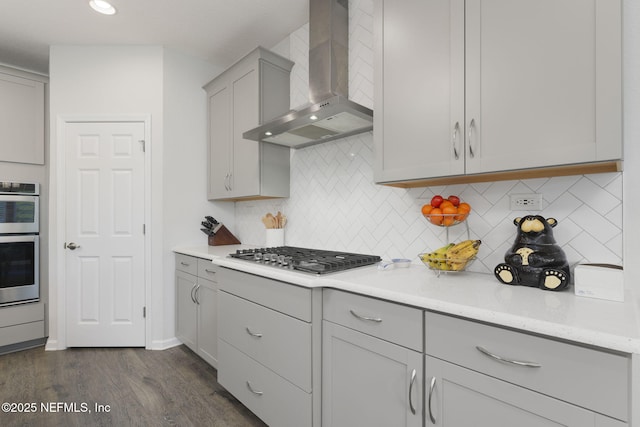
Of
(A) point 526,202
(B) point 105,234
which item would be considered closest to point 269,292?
(A) point 526,202

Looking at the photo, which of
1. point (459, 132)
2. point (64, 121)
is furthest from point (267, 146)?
point (64, 121)

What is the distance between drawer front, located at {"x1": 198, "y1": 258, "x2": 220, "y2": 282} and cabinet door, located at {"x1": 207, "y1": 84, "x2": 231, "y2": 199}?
71cm

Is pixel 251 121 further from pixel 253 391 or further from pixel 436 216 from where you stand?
pixel 253 391

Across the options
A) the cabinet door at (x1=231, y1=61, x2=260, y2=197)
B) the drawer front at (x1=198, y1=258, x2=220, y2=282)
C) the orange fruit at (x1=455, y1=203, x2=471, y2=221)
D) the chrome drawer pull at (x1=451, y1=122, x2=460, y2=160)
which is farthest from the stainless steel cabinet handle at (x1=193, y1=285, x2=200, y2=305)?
the chrome drawer pull at (x1=451, y1=122, x2=460, y2=160)

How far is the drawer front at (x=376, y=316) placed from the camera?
3.84ft

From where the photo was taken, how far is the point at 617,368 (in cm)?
78

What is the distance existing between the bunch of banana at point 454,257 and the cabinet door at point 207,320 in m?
1.63

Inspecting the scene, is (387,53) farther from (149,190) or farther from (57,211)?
(57,211)

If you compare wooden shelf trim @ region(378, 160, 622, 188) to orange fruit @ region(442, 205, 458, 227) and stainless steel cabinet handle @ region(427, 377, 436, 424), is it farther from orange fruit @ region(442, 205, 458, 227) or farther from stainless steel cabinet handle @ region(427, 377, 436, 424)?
stainless steel cabinet handle @ region(427, 377, 436, 424)

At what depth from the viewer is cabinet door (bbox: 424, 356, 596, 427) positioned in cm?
86

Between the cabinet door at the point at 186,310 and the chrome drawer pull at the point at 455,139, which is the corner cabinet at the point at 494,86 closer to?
the chrome drawer pull at the point at 455,139

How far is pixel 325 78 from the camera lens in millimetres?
2176

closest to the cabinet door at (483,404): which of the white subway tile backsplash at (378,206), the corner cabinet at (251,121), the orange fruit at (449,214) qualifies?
the white subway tile backsplash at (378,206)

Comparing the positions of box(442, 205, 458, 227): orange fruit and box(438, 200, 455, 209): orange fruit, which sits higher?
box(438, 200, 455, 209): orange fruit
